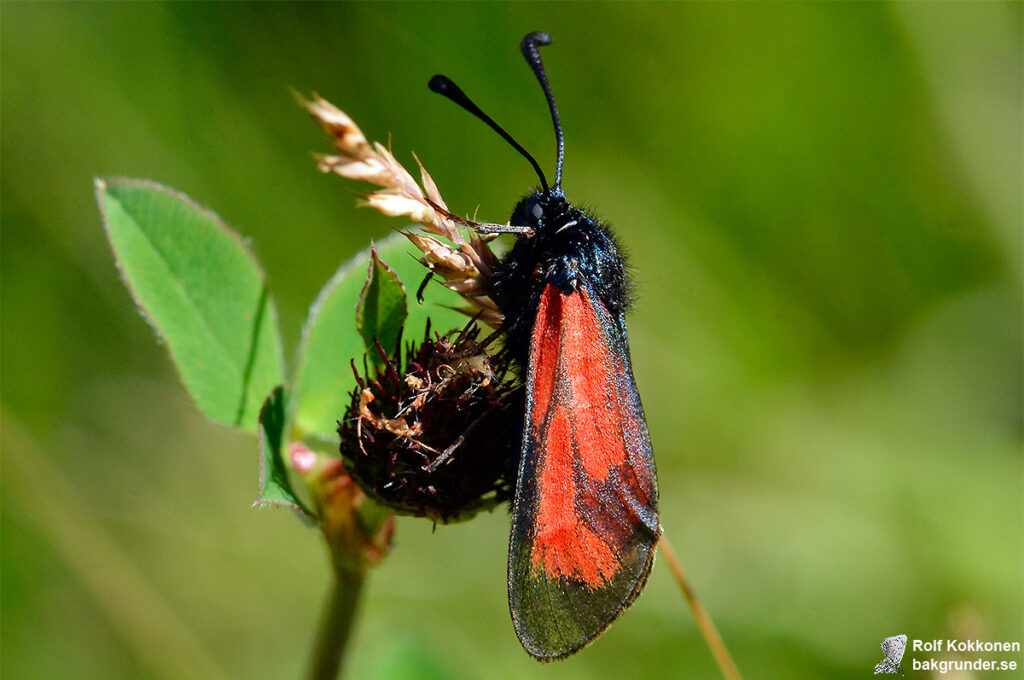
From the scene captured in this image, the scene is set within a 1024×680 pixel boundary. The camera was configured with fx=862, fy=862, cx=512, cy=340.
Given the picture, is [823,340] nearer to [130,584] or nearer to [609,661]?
[609,661]

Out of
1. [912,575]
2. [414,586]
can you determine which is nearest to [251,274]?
[414,586]

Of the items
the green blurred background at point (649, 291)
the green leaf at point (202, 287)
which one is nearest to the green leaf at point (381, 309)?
the green leaf at point (202, 287)

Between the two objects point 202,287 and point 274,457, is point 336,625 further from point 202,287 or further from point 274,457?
point 202,287

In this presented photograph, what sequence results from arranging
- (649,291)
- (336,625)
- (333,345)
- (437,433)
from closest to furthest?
(437,433), (336,625), (333,345), (649,291)

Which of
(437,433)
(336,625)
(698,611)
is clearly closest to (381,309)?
(437,433)

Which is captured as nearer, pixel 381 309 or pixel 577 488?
pixel 577 488

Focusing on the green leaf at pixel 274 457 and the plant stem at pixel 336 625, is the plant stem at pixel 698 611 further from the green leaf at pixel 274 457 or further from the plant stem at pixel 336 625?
the green leaf at pixel 274 457
